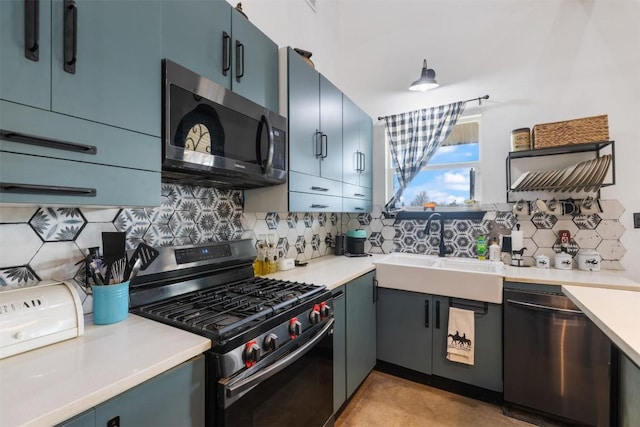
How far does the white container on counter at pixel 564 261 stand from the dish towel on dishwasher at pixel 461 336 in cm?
81

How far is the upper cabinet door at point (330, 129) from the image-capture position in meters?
2.10

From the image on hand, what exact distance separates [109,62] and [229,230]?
1068 millimetres

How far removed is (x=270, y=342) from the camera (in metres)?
1.10

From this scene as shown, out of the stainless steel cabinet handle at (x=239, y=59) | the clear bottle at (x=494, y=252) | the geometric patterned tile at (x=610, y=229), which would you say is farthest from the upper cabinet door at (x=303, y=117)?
the geometric patterned tile at (x=610, y=229)

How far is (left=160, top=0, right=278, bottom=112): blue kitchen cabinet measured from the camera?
3.79 ft

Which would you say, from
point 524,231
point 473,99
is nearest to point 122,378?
point 524,231

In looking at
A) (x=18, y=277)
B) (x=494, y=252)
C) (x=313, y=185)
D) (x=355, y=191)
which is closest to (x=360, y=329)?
(x=313, y=185)

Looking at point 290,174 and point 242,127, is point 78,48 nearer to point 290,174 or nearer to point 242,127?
point 242,127

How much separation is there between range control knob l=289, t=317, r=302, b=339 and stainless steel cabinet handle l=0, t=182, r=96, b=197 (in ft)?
2.77

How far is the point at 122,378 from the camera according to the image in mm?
704

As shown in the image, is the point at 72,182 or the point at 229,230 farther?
the point at 229,230

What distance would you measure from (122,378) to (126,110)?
81 cm

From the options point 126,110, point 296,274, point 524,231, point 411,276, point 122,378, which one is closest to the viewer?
point 122,378

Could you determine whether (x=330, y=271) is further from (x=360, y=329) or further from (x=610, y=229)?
(x=610, y=229)
